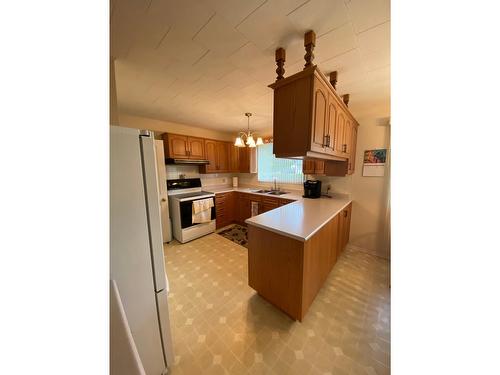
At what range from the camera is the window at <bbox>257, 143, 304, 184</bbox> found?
3.47 meters

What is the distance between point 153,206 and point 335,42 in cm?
169

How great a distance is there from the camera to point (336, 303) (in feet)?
5.28

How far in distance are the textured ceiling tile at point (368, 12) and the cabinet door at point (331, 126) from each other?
48 centimetres

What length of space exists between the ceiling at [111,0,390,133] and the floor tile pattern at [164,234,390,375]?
2.29 m

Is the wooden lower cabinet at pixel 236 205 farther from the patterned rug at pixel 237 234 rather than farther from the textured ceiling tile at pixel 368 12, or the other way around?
the textured ceiling tile at pixel 368 12

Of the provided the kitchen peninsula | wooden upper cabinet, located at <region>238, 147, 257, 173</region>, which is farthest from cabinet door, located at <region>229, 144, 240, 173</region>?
the kitchen peninsula

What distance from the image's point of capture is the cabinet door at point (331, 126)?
1471 mm

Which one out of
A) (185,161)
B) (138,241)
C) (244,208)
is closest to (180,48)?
(138,241)

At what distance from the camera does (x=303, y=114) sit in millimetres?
1226

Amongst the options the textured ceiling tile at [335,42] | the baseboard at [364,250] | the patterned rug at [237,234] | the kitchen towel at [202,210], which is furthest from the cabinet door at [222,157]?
the baseboard at [364,250]

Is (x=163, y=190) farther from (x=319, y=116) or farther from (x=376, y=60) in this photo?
(x=376, y=60)

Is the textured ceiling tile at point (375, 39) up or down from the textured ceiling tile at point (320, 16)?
up
